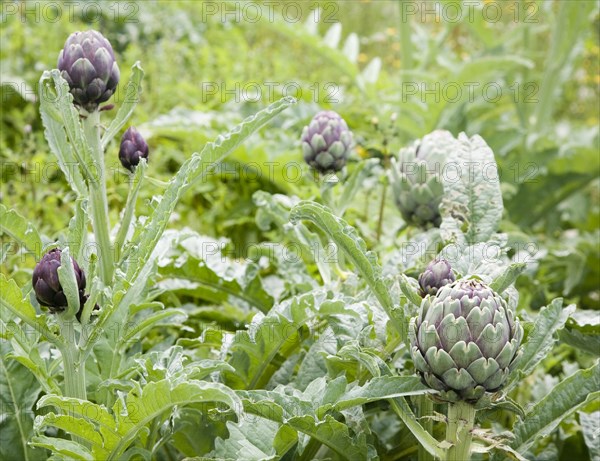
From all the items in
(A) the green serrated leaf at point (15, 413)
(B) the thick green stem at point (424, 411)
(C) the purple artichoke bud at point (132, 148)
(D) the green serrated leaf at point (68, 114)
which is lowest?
(A) the green serrated leaf at point (15, 413)

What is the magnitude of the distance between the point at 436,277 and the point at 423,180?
446 millimetres

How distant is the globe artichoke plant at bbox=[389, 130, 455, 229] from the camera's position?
152 cm

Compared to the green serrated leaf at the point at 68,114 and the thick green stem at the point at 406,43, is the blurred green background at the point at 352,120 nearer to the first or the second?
the thick green stem at the point at 406,43

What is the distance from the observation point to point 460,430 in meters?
1.02

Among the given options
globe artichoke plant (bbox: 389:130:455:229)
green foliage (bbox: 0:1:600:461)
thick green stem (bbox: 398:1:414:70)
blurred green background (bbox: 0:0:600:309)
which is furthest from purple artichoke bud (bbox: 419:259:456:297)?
thick green stem (bbox: 398:1:414:70)

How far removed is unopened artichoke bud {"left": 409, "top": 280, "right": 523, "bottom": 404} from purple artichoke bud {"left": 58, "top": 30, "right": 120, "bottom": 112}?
0.55 meters

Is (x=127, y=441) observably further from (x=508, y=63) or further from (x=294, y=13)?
(x=294, y=13)

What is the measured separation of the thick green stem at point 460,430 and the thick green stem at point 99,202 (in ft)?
1.73

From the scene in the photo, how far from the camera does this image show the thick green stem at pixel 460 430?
1012 millimetres

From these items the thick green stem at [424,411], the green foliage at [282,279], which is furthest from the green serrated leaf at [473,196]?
the thick green stem at [424,411]

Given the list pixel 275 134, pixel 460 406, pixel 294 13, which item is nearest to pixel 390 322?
pixel 460 406

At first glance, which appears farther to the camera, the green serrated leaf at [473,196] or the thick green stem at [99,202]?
the green serrated leaf at [473,196]

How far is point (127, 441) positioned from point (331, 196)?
1.98 feet

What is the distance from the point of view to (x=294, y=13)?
5258 millimetres
